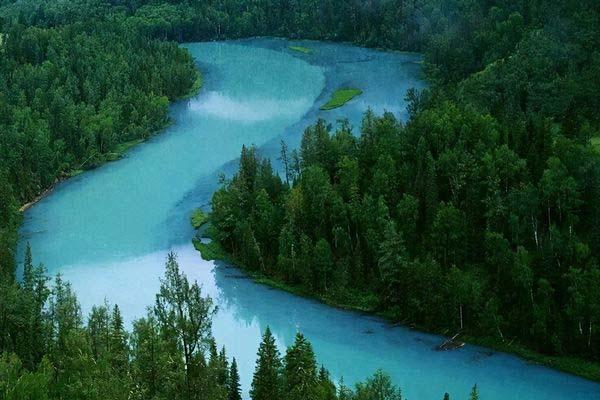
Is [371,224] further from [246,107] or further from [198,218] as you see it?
[246,107]

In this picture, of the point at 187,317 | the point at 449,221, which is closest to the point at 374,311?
the point at 449,221

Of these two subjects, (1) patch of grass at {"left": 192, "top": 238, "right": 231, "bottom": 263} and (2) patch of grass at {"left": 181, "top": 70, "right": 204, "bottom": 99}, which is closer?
(1) patch of grass at {"left": 192, "top": 238, "right": 231, "bottom": 263}

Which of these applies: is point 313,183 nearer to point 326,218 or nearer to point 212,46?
point 326,218

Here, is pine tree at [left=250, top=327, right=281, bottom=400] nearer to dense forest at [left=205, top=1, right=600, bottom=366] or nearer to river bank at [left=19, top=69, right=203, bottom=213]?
dense forest at [left=205, top=1, right=600, bottom=366]

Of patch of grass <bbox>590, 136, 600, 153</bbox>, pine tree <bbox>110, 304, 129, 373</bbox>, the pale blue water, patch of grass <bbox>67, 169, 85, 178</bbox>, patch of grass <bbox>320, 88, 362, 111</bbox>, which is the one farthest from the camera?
patch of grass <bbox>320, 88, 362, 111</bbox>

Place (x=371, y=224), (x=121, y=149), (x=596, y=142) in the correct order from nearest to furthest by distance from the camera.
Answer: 1. (x=371, y=224)
2. (x=596, y=142)
3. (x=121, y=149)

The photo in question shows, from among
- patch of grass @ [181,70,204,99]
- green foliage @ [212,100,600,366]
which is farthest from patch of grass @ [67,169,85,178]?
patch of grass @ [181,70,204,99]

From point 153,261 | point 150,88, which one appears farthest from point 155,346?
point 150,88
